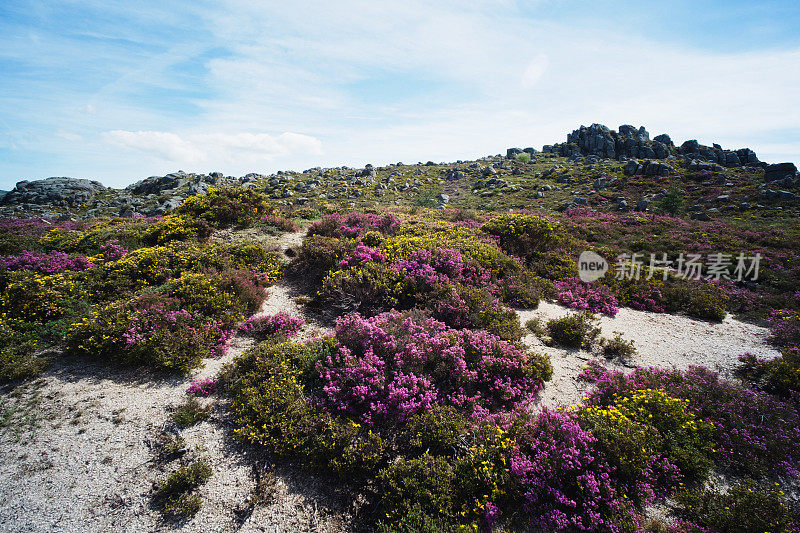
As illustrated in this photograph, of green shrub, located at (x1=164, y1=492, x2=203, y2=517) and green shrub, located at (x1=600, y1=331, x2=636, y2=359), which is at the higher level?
green shrub, located at (x1=600, y1=331, x2=636, y2=359)

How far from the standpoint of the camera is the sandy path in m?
8.65

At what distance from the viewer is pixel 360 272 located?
1198 centimetres

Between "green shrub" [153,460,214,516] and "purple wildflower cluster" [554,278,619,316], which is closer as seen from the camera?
"green shrub" [153,460,214,516]

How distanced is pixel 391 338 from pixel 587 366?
5.83 metres

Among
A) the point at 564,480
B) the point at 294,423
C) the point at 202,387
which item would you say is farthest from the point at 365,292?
the point at 564,480

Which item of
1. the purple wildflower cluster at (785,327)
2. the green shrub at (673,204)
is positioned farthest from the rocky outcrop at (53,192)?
the green shrub at (673,204)

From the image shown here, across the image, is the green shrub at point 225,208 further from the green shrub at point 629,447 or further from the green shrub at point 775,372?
the green shrub at point 775,372

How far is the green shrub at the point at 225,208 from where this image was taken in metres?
18.2

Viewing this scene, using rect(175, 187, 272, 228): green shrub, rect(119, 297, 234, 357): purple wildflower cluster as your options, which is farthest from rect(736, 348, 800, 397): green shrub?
rect(175, 187, 272, 228): green shrub

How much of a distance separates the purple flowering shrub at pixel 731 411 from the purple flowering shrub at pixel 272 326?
8.80 metres

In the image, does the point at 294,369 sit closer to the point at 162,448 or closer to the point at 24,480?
the point at 162,448

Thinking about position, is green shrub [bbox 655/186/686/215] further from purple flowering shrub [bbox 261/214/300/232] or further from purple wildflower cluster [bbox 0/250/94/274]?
purple wildflower cluster [bbox 0/250/94/274]

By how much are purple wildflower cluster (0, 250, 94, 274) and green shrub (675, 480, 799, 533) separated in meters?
18.9

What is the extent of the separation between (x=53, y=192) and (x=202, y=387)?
8842 centimetres
